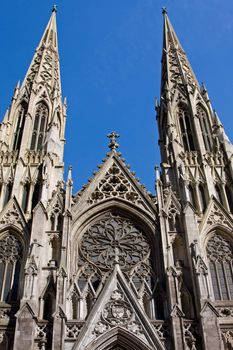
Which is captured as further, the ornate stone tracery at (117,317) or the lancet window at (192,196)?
the lancet window at (192,196)

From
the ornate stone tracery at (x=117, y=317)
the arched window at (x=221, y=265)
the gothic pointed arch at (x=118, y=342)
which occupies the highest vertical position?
the arched window at (x=221, y=265)

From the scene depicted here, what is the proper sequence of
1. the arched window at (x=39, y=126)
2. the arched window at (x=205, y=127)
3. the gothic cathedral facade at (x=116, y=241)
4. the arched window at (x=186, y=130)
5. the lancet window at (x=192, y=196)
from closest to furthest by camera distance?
1. the gothic cathedral facade at (x=116, y=241)
2. the lancet window at (x=192, y=196)
3. the arched window at (x=39, y=126)
4. the arched window at (x=205, y=127)
5. the arched window at (x=186, y=130)

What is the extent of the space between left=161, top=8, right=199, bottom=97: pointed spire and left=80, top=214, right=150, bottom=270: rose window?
10617 mm

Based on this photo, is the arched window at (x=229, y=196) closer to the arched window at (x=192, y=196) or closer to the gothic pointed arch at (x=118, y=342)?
the arched window at (x=192, y=196)

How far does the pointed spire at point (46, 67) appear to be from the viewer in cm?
2998

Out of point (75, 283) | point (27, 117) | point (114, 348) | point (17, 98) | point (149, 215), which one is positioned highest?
point (17, 98)

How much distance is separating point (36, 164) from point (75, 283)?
24.7ft

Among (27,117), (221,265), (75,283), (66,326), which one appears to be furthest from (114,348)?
(27,117)

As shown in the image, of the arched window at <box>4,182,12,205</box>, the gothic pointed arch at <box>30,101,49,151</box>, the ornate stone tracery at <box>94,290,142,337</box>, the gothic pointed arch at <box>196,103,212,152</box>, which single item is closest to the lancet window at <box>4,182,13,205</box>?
the arched window at <box>4,182,12,205</box>

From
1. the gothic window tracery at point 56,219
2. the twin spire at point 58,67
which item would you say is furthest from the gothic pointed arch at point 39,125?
the gothic window tracery at point 56,219

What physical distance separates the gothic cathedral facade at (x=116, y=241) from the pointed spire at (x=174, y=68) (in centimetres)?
129

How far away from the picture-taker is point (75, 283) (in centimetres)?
1925

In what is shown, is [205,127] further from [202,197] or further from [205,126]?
[202,197]

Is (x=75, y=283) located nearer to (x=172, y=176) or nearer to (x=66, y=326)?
(x=66, y=326)
